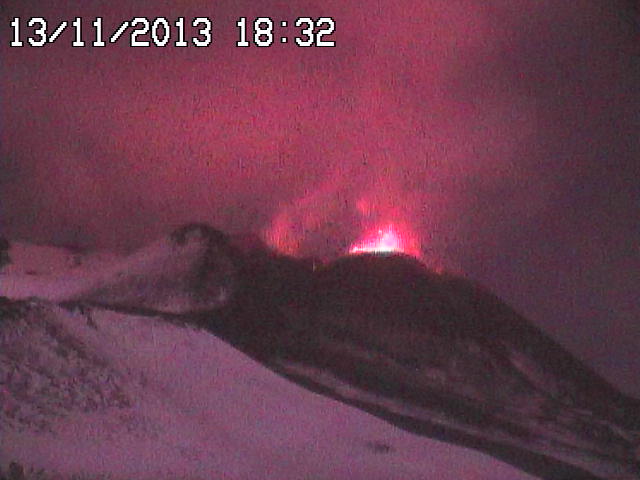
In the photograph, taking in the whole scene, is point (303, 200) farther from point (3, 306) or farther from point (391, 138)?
point (3, 306)

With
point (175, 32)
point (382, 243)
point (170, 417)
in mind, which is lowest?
point (170, 417)

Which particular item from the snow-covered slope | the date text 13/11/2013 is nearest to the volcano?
the snow-covered slope

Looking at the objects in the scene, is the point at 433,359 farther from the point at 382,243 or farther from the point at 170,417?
the point at 170,417

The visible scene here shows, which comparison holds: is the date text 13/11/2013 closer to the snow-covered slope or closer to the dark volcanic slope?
the dark volcanic slope

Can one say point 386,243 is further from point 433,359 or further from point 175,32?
point 175,32

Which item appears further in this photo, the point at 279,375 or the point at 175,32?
the point at 175,32

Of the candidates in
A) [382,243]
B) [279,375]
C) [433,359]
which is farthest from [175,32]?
[433,359]

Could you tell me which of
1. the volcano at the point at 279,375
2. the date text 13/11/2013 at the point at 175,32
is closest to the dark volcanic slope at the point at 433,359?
the volcano at the point at 279,375

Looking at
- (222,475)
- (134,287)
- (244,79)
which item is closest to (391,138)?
(244,79)

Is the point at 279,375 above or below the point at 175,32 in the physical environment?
below
